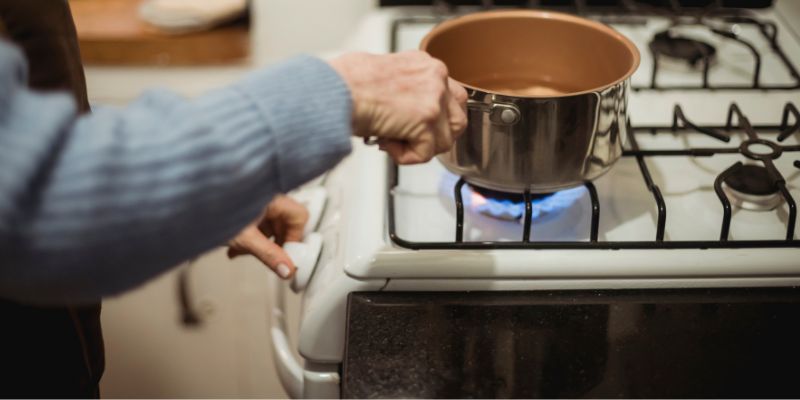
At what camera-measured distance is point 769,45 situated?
1.04 meters

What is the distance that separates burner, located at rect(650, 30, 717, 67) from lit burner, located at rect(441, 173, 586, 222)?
12.1 inches

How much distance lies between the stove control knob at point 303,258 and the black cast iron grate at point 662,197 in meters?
0.08

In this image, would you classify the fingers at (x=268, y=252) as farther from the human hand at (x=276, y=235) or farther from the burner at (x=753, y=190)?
the burner at (x=753, y=190)

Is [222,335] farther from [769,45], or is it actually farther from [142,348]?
[769,45]

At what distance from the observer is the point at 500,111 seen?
2.15 feet

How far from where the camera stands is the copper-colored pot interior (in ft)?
2.65

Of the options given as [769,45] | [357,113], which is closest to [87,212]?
[357,113]

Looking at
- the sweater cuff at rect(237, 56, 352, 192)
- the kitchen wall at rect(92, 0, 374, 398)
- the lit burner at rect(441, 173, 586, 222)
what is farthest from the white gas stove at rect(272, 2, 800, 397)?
the kitchen wall at rect(92, 0, 374, 398)

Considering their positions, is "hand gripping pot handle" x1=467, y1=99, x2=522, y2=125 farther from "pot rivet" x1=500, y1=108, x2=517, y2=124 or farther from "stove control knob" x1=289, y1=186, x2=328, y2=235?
"stove control knob" x1=289, y1=186, x2=328, y2=235

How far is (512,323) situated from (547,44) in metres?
0.33

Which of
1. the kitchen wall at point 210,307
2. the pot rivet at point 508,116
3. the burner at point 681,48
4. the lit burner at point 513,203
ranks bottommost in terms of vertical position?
the kitchen wall at point 210,307

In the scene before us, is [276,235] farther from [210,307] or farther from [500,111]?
[210,307]

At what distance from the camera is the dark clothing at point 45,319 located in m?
0.64

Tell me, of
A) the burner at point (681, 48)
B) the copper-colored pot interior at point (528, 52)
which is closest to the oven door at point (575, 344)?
the copper-colored pot interior at point (528, 52)
